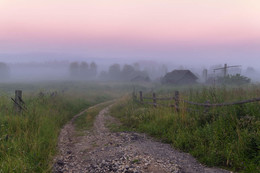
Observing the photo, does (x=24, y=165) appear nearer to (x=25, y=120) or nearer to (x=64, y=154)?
(x=64, y=154)

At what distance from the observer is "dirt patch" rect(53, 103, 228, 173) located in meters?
4.83

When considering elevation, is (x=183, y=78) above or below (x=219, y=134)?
above

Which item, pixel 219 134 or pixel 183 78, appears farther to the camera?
pixel 183 78

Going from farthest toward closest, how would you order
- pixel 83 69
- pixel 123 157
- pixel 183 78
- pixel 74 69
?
pixel 83 69, pixel 74 69, pixel 183 78, pixel 123 157

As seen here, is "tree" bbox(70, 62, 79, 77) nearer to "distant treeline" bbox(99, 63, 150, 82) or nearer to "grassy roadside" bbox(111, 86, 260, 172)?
"distant treeline" bbox(99, 63, 150, 82)

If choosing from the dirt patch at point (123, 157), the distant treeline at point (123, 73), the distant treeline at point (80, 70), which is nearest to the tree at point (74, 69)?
the distant treeline at point (80, 70)

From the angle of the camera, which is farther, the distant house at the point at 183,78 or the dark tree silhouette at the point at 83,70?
the dark tree silhouette at the point at 83,70

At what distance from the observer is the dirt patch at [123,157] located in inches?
190

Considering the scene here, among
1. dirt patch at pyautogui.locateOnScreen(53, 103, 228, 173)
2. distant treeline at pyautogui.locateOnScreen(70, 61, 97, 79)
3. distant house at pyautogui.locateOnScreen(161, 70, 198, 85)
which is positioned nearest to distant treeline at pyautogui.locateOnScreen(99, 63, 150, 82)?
distant treeline at pyautogui.locateOnScreen(70, 61, 97, 79)

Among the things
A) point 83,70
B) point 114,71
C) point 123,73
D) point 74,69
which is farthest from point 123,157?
point 74,69

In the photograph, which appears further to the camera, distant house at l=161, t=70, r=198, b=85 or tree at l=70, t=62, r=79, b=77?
tree at l=70, t=62, r=79, b=77

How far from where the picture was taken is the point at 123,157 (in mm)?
5562

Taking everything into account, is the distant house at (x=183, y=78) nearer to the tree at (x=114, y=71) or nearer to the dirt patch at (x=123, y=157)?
the dirt patch at (x=123, y=157)

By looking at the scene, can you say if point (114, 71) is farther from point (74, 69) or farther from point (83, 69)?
point (74, 69)
